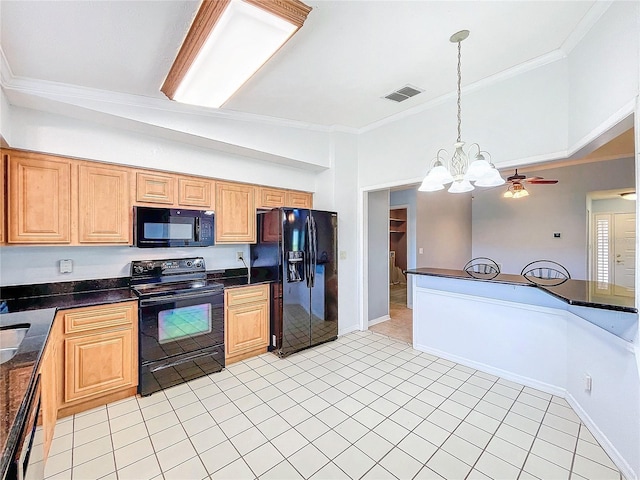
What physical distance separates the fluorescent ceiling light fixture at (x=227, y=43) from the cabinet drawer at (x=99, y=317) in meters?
1.85

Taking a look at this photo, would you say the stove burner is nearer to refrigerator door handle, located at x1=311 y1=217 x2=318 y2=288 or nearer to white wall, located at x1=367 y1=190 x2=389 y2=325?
refrigerator door handle, located at x1=311 y1=217 x2=318 y2=288

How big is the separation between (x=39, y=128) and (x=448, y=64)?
352 cm

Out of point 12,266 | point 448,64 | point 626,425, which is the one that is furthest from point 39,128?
point 626,425

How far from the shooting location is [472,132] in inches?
118

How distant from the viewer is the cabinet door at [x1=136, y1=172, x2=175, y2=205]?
2832mm

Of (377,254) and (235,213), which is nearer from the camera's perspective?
(235,213)

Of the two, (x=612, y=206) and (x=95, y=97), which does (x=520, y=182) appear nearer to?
(x=612, y=206)

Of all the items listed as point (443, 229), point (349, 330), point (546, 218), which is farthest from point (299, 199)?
point (546, 218)

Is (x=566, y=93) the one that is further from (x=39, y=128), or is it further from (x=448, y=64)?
(x=39, y=128)

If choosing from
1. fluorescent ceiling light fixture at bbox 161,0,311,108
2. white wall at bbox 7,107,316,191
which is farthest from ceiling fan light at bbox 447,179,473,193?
white wall at bbox 7,107,316,191

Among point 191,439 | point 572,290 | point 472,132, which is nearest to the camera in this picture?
point 191,439

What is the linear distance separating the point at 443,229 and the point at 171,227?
524cm

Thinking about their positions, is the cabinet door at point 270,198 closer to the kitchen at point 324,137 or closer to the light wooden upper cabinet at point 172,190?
the kitchen at point 324,137

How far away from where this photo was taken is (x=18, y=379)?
44.7 inches
